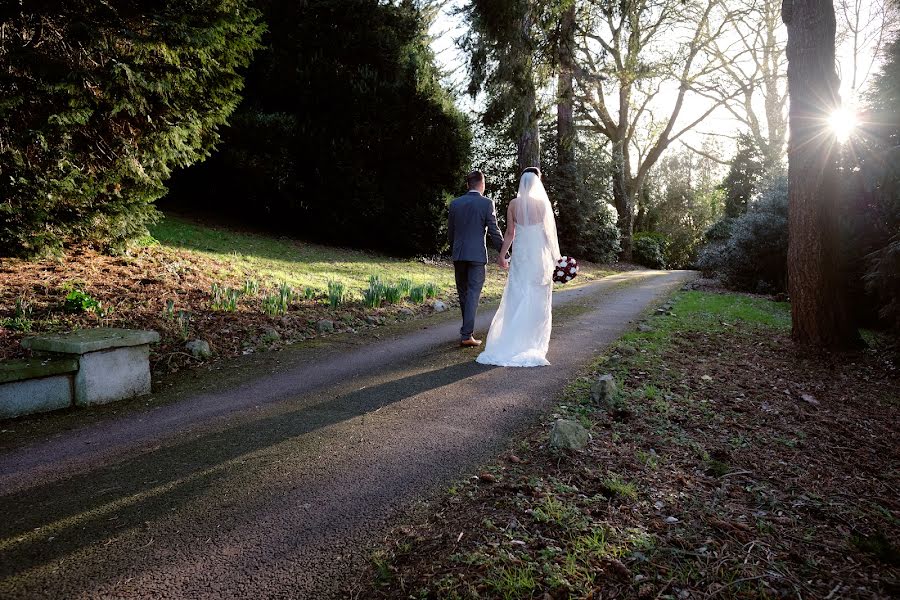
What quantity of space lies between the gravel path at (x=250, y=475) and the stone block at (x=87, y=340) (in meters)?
0.62

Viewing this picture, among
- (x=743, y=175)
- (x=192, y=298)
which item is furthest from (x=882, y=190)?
(x=743, y=175)

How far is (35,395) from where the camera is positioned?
439cm

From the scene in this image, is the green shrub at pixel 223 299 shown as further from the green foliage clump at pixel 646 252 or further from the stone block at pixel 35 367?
the green foliage clump at pixel 646 252

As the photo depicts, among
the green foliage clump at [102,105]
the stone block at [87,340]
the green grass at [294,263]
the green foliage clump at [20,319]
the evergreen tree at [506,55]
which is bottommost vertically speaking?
the stone block at [87,340]

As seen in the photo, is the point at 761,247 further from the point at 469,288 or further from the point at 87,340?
the point at 87,340

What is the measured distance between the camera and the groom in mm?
6961

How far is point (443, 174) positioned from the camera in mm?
15867

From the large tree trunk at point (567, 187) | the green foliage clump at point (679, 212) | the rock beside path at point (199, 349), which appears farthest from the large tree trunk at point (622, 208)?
the rock beside path at point (199, 349)

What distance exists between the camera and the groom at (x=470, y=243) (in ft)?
22.8

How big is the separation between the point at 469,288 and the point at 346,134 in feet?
32.7

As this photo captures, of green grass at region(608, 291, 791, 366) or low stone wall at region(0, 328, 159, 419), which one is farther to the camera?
green grass at region(608, 291, 791, 366)

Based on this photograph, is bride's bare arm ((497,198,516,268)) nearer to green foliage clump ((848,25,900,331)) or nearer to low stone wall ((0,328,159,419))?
low stone wall ((0,328,159,419))

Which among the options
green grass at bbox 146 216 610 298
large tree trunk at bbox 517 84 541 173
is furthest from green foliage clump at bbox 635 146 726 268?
green grass at bbox 146 216 610 298

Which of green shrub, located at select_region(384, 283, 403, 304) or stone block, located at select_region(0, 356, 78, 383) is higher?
green shrub, located at select_region(384, 283, 403, 304)
